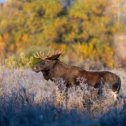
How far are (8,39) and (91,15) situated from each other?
27.6 ft

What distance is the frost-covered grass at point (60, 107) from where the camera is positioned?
10234mm

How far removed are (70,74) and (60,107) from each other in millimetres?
2520

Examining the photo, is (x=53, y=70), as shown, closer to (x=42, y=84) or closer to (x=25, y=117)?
(x=42, y=84)

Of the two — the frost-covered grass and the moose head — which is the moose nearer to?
the moose head

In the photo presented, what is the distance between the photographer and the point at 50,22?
1987 inches

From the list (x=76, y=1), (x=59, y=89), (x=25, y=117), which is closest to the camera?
(x=25, y=117)

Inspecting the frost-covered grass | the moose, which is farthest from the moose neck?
the frost-covered grass

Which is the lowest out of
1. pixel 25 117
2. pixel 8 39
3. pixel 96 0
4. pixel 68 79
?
pixel 25 117

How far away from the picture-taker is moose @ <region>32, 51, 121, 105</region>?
1453 cm

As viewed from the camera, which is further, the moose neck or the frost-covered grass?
the moose neck

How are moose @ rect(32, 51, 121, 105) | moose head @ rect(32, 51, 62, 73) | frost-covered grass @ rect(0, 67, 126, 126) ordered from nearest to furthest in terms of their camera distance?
frost-covered grass @ rect(0, 67, 126, 126), moose @ rect(32, 51, 121, 105), moose head @ rect(32, 51, 62, 73)

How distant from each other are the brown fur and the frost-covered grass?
0.85ft

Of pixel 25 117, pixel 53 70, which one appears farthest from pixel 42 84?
pixel 25 117

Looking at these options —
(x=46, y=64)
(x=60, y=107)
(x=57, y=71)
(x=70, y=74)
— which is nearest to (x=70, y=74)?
(x=70, y=74)
